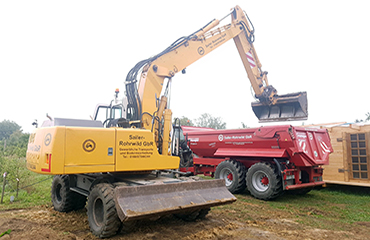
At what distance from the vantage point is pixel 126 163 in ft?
17.2

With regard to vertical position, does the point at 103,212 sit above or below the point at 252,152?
below

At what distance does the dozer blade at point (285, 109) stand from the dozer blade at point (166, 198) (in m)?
6.37

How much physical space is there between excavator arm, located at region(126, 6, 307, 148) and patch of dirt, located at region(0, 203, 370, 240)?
2.19 metres

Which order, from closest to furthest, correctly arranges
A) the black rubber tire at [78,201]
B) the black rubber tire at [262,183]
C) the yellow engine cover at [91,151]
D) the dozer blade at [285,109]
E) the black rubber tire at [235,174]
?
the yellow engine cover at [91,151] < the black rubber tire at [78,201] < the black rubber tire at [262,183] < the black rubber tire at [235,174] < the dozer blade at [285,109]

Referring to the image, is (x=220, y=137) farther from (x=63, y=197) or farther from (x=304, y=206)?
(x=63, y=197)

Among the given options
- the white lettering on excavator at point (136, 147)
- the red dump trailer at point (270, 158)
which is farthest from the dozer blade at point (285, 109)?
the white lettering on excavator at point (136, 147)

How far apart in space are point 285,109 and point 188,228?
294 inches

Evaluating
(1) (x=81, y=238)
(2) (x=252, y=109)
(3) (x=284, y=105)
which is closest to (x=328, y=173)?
(3) (x=284, y=105)

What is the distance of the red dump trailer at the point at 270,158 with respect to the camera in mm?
8117

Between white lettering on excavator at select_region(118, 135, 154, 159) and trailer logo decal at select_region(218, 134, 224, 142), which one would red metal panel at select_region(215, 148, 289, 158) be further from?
white lettering on excavator at select_region(118, 135, 154, 159)

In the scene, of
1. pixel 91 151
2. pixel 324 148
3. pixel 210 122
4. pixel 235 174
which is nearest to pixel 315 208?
pixel 324 148

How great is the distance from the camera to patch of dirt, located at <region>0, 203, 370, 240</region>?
480cm

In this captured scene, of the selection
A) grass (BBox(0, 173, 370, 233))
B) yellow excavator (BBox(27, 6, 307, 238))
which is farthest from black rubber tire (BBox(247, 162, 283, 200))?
yellow excavator (BBox(27, 6, 307, 238))

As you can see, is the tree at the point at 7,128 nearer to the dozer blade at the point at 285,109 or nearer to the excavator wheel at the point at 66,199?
the dozer blade at the point at 285,109
